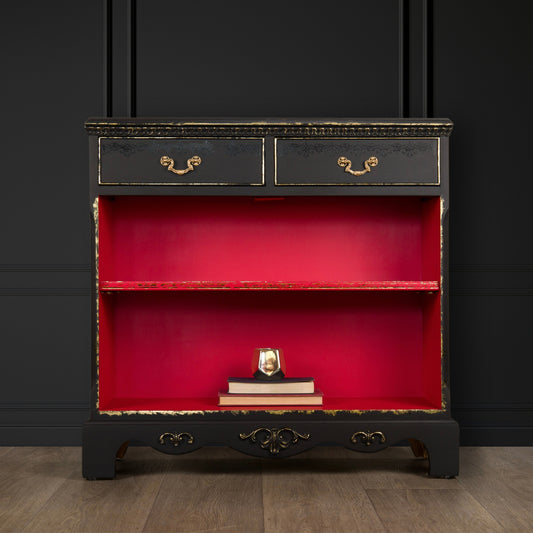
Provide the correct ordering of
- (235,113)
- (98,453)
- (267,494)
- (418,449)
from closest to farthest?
(267,494) → (98,453) → (418,449) → (235,113)

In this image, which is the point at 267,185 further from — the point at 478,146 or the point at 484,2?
the point at 484,2

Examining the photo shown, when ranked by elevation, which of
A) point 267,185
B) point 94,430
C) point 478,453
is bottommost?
point 478,453

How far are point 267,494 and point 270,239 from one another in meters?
0.98

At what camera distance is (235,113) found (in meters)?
2.60

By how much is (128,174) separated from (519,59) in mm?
1693

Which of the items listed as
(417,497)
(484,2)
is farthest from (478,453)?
(484,2)

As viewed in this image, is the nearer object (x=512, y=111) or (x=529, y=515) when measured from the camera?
(x=529, y=515)

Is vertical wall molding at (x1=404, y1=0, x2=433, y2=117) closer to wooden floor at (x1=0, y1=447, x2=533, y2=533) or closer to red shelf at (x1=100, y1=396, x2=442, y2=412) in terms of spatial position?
red shelf at (x1=100, y1=396, x2=442, y2=412)

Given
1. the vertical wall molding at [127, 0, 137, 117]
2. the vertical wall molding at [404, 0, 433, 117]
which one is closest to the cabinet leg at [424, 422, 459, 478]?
the vertical wall molding at [404, 0, 433, 117]

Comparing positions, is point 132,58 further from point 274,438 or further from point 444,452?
point 444,452

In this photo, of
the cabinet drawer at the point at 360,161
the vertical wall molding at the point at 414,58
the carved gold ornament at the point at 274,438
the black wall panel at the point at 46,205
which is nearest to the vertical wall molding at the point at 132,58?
the black wall panel at the point at 46,205

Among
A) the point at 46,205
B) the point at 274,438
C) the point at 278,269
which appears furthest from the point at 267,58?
the point at 274,438

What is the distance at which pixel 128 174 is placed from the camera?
7.08ft

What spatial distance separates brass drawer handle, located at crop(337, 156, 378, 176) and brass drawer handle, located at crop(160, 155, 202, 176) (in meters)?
0.49
